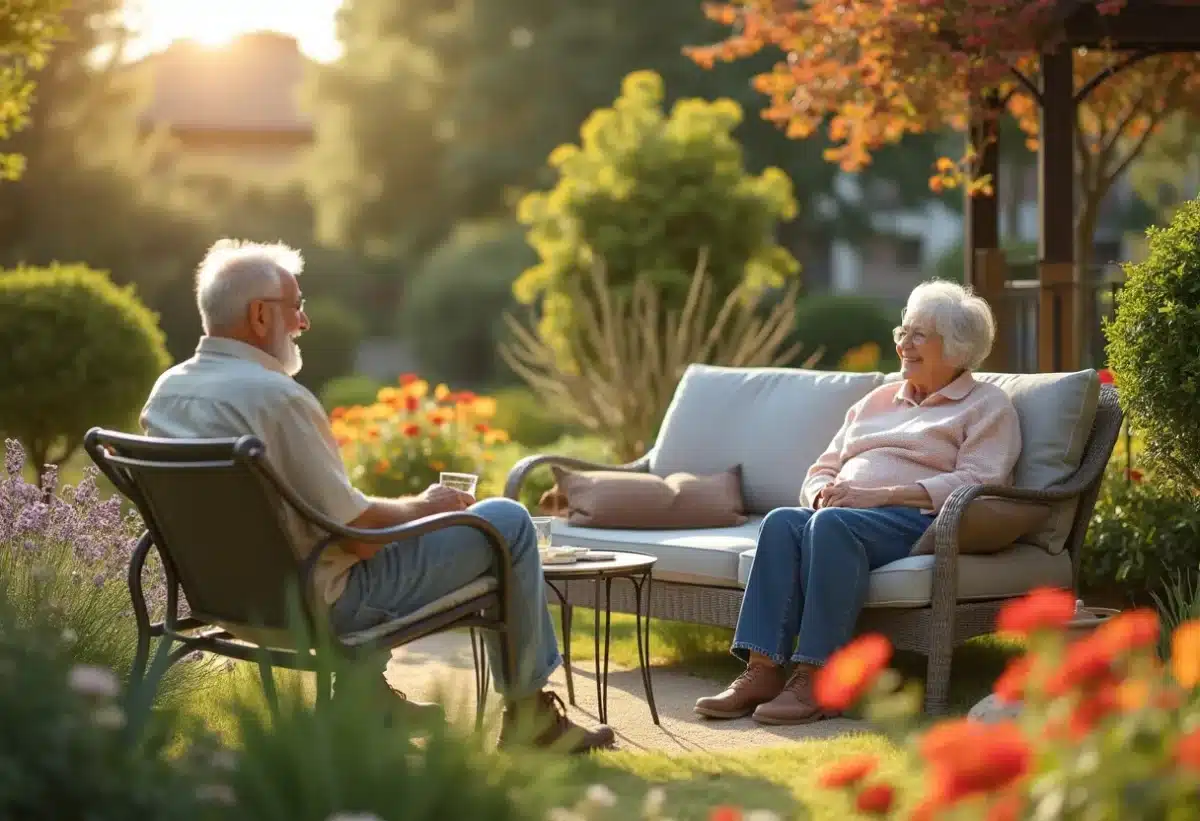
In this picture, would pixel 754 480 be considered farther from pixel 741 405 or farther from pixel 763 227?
pixel 763 227

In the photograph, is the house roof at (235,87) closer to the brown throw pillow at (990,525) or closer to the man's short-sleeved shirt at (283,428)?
the brown throw pillow at (990,525)

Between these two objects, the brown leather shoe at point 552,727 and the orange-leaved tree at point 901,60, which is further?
the orange-leaved tree at point 901,60

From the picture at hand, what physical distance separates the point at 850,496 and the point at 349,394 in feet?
35.5

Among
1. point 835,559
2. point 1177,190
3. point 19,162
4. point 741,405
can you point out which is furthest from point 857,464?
point 1177,190

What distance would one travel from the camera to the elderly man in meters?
3.61

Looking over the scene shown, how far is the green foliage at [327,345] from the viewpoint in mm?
17328

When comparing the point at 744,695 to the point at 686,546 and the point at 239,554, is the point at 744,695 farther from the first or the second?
the point at 239,554

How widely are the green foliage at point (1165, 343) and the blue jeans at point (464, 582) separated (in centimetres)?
205

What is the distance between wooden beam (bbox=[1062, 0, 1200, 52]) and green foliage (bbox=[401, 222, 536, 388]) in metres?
12.9

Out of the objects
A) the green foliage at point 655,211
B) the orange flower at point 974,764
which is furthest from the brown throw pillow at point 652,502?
the green foliage at point 655,211

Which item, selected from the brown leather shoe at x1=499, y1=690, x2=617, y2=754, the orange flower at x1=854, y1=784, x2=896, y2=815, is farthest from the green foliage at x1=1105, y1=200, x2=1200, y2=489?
the orange flower at x1=854, y1=784, x2=896, y2=815

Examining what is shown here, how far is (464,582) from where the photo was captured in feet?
12.6

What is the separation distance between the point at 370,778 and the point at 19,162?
5.21 metres

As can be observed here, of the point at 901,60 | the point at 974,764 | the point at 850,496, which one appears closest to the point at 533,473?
the point at 901,60
